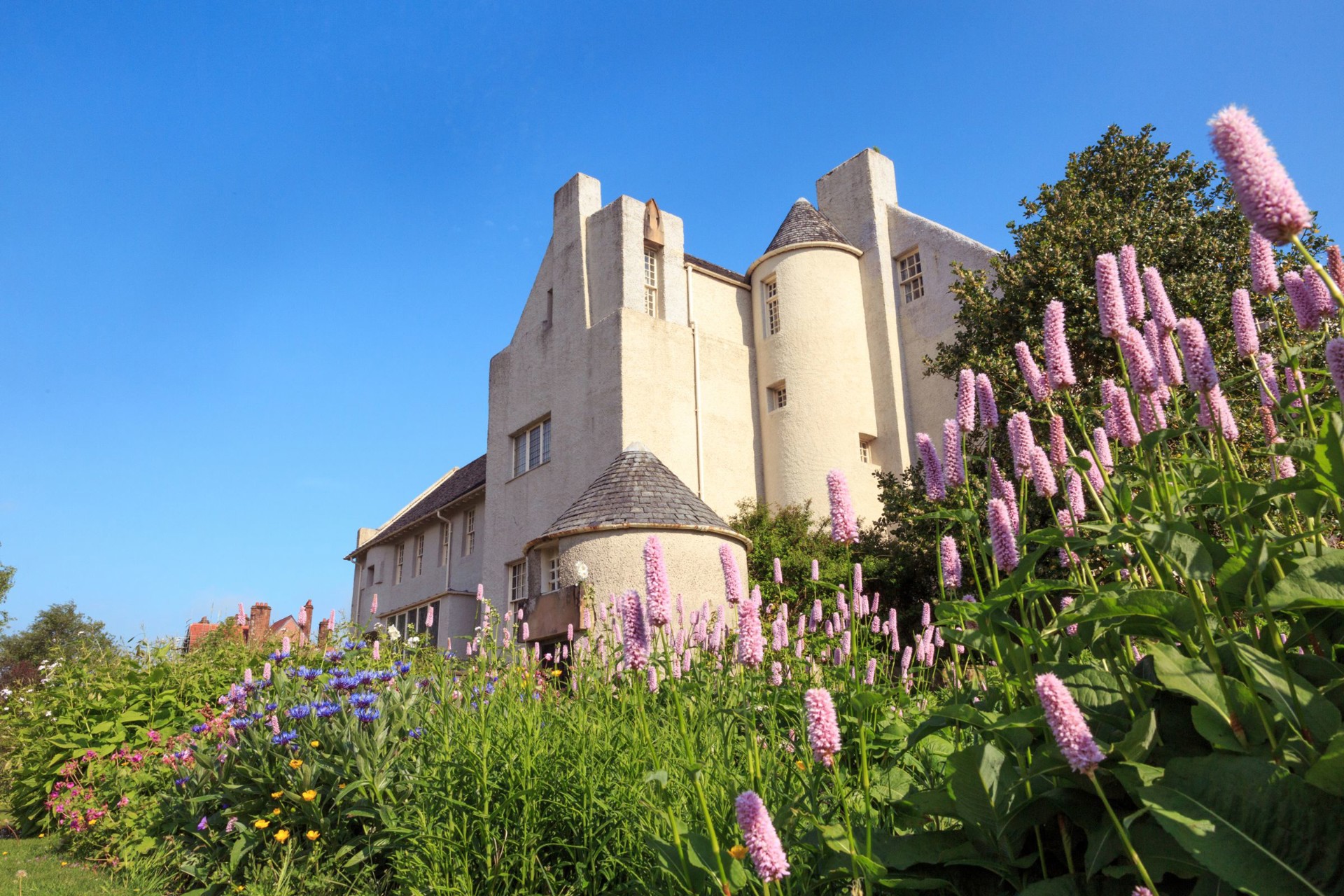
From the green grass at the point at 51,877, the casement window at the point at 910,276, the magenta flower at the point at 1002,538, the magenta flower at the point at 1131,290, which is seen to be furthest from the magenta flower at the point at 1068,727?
the casement window at the point at 910,276

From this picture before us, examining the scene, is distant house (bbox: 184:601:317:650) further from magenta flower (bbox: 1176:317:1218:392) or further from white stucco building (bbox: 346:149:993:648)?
magenta flower (bbox: 1176:317:1218:392)

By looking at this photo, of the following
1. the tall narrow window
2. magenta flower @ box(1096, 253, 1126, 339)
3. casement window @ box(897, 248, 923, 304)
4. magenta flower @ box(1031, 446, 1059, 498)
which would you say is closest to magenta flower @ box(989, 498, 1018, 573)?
magenta flower @ box(1031, 446, 1059, 498)

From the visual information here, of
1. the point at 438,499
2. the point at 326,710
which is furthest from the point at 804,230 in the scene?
the point at 326,710

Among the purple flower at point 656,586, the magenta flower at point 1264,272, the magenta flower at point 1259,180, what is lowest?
the purple flower at point 656,586

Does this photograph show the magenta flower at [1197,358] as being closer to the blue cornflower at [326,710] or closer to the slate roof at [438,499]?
the blue cornflower at [326,710]

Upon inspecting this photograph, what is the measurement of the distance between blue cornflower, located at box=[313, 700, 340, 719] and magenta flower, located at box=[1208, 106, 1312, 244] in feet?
17.9

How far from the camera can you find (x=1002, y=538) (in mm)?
2568

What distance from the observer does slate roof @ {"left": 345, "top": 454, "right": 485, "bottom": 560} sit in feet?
88.3

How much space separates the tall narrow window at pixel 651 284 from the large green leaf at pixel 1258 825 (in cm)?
1956

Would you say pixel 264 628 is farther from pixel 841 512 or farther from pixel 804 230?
pixel 841 512

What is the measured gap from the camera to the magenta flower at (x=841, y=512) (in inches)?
110

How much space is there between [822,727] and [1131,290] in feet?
5.84

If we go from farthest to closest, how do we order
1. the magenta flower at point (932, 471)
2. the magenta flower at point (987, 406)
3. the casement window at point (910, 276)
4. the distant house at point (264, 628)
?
1. the casement window at point (910, 276)
2. the distant house at point (264, 628)
3. the magenta flower at point (932, 471)
4. the magenta flower at point (987, 406)

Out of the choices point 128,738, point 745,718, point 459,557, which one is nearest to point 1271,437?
point 745,718
